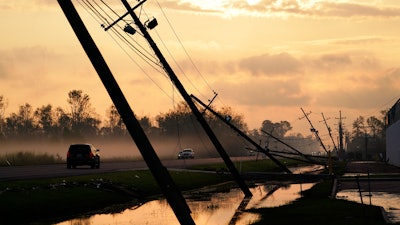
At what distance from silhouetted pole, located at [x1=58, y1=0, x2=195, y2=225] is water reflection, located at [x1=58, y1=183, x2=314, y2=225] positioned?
8.23 m

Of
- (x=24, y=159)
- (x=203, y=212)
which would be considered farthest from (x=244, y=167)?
(x=203, y=212)

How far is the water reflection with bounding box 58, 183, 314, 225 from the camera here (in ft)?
102

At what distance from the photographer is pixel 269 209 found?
3581cm

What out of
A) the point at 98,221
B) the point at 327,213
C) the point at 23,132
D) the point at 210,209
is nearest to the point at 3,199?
the point at 98,221

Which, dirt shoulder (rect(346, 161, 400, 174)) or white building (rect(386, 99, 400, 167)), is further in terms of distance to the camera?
white building (rect(386, 99, 400, 167))

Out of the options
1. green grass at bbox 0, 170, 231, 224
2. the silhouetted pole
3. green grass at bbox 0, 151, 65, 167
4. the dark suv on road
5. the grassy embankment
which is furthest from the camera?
green grass at bbox 0, 151, 65, 167

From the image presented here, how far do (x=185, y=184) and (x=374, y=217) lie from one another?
29370 millimetres

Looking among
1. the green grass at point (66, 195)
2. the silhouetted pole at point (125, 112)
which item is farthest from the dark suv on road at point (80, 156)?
the silhouetted pole at point (125, 112)

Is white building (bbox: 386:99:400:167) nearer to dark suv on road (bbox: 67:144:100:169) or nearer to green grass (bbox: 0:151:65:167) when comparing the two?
green grass (bbox: 0:151:65:167)

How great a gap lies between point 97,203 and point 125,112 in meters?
17.1

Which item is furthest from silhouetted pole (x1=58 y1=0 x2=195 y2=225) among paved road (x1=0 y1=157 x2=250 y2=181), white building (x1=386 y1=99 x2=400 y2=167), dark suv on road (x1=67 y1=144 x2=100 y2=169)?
white building (x1=386 y1=99 x2=400 y2=167)

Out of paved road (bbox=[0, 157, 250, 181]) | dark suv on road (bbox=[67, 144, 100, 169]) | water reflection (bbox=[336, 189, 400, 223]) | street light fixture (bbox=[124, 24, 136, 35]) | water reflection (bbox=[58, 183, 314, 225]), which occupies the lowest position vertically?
water reflection (bbox=[58, 183, 314, 225])

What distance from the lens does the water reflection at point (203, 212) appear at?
102 feet

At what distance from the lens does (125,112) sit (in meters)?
22.4
